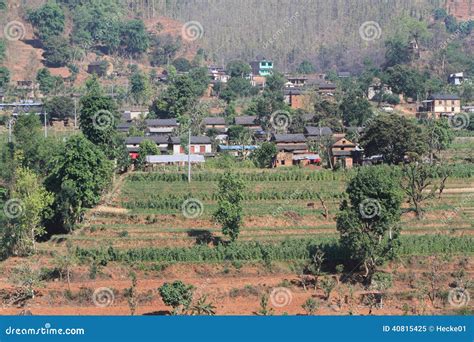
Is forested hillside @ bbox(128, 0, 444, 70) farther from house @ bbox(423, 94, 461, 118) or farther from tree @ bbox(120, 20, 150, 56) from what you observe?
house @ bbox(423, 94, 461, 118)

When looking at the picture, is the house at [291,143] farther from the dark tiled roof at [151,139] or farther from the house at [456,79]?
the house at [456,79]

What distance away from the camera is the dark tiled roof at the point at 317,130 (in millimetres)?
45500

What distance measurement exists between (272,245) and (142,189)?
773 cm

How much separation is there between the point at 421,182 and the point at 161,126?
21.2 m

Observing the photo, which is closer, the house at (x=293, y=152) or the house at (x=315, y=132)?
the house at (x=293, y=152)

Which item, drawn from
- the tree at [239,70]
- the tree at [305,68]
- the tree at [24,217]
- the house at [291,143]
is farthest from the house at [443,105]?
the tree at [24,217]

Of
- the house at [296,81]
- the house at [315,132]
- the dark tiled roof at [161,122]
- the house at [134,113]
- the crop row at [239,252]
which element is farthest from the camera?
the house at [296,81]

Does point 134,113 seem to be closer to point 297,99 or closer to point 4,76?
point 297,99

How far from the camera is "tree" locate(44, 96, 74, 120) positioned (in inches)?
2046

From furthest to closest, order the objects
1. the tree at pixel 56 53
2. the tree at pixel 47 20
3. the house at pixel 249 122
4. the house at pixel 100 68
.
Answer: the tree at pixel 47 20 < the tree at pixel 56 53 < the house at pixel 100 68 < the house at pixel 249 122

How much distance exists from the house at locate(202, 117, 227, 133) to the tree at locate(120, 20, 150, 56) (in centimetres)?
2700

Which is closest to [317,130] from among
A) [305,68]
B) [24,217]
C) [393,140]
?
[393,140]

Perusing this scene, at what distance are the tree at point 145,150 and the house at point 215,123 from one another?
372 inches

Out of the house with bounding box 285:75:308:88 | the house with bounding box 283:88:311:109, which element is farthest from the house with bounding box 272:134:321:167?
the house with bounding box 285:75:308:88
